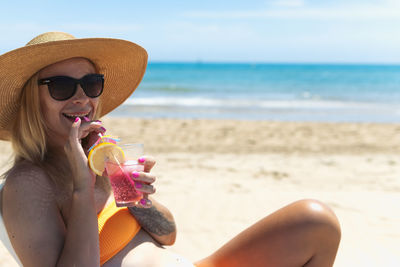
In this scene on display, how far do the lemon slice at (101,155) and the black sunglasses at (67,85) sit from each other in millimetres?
335

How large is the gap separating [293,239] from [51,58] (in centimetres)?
137

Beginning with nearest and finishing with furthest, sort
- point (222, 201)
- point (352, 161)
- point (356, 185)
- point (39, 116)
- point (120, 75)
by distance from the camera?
1. point (39, 116)
2. point (120, 75)
3. point (222, 201)
4. point (356, 185)
5. point (352, 161)

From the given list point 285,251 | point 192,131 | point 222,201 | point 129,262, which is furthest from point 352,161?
point 129,262

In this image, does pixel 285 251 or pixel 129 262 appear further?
pixel 285 251

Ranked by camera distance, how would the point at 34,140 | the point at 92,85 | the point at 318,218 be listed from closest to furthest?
the point at 34,140, the point at 92,85, the point at 318,218

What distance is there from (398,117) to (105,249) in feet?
43.3

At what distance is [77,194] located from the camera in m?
1.69

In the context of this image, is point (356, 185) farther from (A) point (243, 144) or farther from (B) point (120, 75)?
(B) point (120, 75)

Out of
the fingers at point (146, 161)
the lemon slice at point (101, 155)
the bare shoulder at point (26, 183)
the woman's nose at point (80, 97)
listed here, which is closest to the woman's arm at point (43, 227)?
the bare shoulder at point (26, 183)

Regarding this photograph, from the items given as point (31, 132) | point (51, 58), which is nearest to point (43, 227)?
point (31, 132)

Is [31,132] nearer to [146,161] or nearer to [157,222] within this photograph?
[146,161]

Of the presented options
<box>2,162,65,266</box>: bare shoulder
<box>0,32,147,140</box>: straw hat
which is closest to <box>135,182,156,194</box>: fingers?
<box>2,162,65,266</box>: bare shoulder

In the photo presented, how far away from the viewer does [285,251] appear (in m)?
2.22

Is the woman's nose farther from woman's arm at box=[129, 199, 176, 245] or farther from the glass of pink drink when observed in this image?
woman's arm at box=[129, 199, 176, 245]
